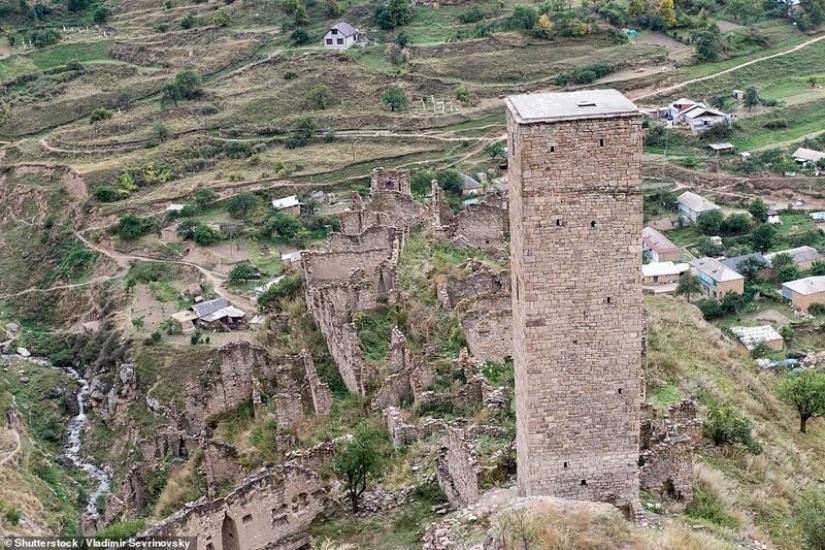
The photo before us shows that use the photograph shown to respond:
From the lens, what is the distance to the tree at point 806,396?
27.7 metres

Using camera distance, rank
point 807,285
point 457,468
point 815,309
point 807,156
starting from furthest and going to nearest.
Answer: point 807,156, point 807,285, point 815,309, point 457,468

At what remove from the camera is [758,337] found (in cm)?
4569

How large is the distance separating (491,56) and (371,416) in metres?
54.7

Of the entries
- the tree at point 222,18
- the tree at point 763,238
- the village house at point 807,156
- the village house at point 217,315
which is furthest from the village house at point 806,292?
the tree at point 222,18

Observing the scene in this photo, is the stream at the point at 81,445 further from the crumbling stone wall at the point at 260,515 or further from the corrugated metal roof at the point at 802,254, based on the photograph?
the corrugated metal roof at the point at 802,254

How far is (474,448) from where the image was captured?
18625mm

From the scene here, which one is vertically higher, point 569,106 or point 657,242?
point 569,106

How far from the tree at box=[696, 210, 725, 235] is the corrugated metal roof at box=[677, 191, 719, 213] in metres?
0.73

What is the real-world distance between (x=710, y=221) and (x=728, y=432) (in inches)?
1509

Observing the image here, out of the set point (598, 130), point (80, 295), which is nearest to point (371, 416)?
point (598, 130)

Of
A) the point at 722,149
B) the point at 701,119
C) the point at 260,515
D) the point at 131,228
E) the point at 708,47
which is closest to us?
the point at 260,515

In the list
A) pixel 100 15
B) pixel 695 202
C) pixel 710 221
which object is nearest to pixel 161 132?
pixel 100 15

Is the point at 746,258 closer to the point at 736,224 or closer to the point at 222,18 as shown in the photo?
the point at 736,224

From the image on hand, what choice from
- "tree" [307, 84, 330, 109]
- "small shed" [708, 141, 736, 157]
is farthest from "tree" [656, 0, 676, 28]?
"tree" [307, 84, 330, 109]
